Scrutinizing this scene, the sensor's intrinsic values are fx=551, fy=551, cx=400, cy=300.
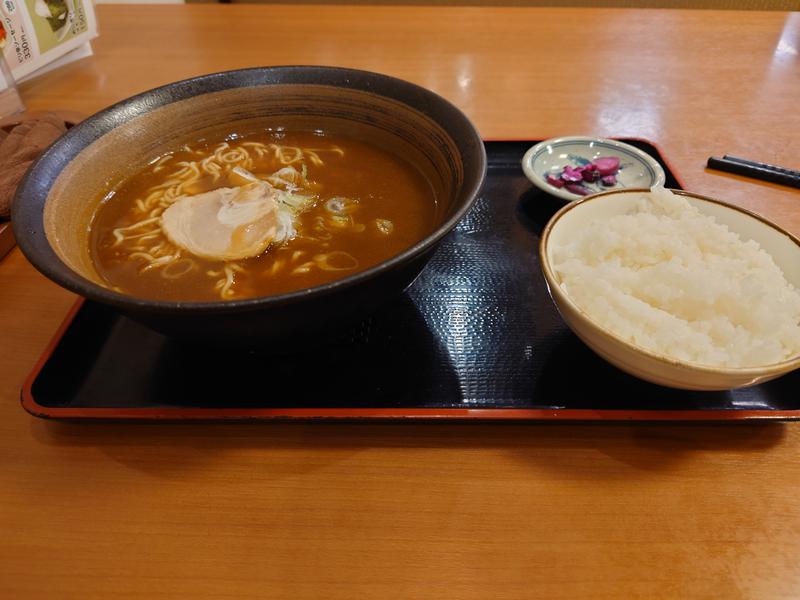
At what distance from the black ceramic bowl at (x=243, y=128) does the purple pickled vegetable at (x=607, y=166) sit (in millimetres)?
727

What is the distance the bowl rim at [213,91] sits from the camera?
0.93 meters

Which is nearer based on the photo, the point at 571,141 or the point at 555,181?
the point at 555,181

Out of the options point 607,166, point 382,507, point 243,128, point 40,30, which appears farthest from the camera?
point 40,30

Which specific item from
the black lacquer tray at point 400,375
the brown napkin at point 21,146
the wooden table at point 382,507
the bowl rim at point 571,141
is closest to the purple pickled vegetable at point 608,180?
the bowl rim at point 571,141

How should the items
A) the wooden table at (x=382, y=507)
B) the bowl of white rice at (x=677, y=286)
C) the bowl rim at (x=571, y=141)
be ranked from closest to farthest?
1. the wooden table at (x=382, y=507)
2. the bowl of white rice at (x=677, y=286)
3. the bowl rim at (x=571, y=141)

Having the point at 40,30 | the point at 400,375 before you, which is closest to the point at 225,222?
the point at 400,375

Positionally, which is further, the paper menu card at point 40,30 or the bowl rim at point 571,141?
the paper menu card at point 40,30

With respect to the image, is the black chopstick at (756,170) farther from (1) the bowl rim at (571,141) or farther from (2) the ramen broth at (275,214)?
(2) the ramen broth at (275,214)

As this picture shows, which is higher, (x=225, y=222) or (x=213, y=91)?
(x=213, y=91)

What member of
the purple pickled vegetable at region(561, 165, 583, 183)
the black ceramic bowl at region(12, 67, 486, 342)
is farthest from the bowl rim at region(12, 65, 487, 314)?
the purple pickled vegetable at region(561, 165, 583, 183)

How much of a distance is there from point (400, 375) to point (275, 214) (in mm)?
638

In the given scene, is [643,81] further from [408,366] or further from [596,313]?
[408,366]

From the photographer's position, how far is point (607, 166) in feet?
6.33

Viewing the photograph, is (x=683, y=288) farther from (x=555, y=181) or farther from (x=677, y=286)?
(x=555, y=181)
